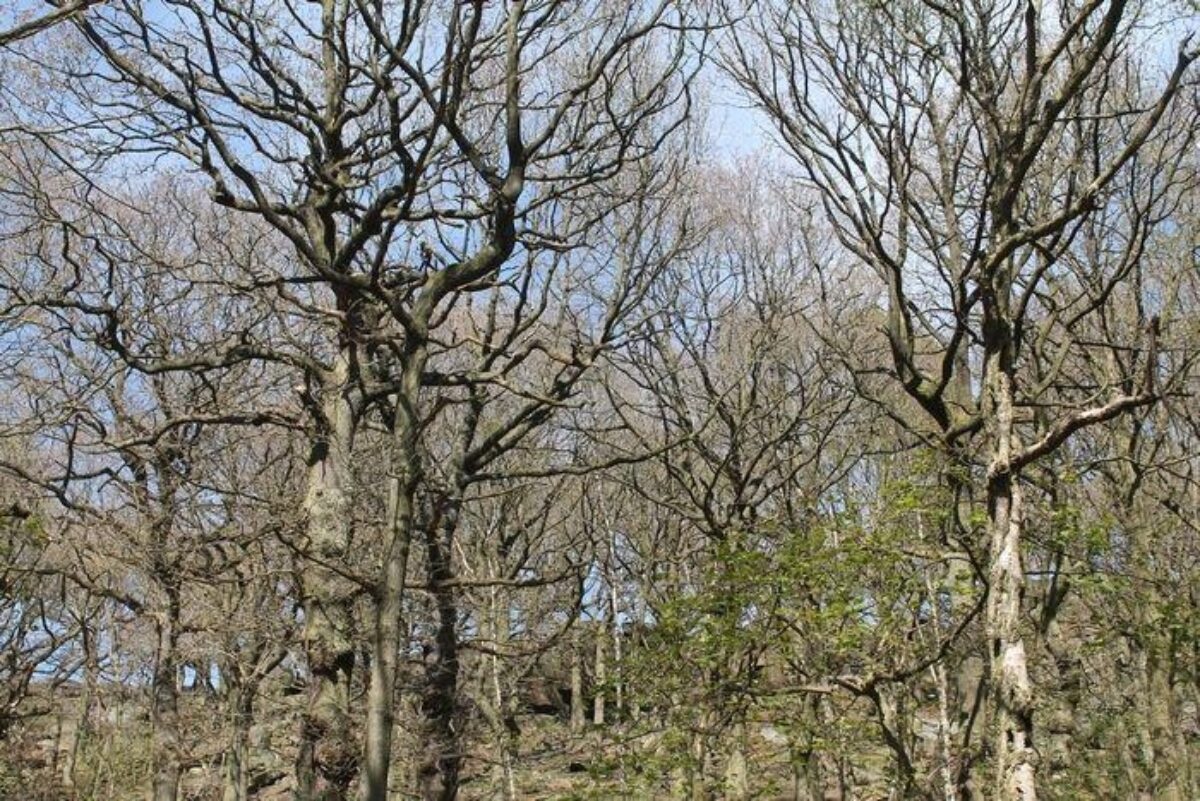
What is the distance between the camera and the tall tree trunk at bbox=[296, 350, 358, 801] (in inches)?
295

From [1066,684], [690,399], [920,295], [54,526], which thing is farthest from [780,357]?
[54,526]

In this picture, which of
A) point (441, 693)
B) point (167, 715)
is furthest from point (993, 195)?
point (167, 715)

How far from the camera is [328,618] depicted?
25.5 feet

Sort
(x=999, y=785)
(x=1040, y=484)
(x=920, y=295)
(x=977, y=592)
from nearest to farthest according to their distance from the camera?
1. (x=999, y=785)
2. (x=977, y=592)
3. (x=1040, y=484)
4. (x=920, y=295)

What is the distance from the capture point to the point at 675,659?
8.88 metres

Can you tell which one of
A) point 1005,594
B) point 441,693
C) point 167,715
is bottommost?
point 167,715

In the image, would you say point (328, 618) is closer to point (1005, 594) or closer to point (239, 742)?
point (1005, 594)

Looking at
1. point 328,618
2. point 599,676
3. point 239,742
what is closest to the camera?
point 328,618

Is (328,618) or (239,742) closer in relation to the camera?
(328,618)

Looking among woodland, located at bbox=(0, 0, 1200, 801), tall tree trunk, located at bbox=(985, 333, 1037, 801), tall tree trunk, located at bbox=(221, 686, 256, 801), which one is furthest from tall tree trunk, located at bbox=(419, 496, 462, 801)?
tall tree trunk, located at bbox=(985, 333, 1037, 801)

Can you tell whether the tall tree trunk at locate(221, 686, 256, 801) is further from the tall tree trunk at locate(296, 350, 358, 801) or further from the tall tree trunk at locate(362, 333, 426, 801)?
the tall tree trunk at locate(362, 333, 426, 801)

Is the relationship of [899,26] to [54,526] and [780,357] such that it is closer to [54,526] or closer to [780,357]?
[780,357]

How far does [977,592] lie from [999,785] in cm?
279

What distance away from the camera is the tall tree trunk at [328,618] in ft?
24.6
